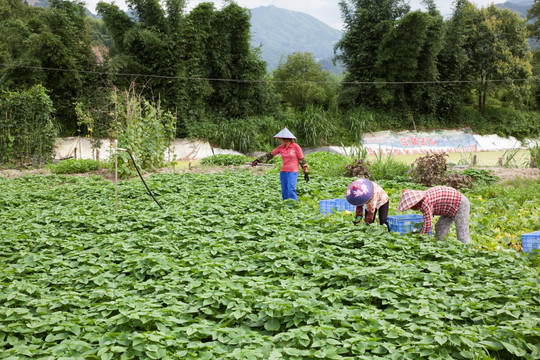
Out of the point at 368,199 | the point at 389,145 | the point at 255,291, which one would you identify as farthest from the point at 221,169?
the point at 389,145

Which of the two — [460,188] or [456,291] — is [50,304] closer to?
[456,291]

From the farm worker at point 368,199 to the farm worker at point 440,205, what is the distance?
41 cm

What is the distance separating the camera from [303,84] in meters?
33.2

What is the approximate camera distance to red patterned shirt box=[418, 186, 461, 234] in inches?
210

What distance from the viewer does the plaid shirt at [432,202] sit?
17.5 ft

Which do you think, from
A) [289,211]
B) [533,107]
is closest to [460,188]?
[289,211]

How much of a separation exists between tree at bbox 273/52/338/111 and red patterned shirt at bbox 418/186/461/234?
86.0 ft

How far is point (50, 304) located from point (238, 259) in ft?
6.39

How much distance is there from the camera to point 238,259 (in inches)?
197

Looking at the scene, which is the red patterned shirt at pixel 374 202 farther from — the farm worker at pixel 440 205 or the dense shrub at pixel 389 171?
the dense shrub at pixel 389 171

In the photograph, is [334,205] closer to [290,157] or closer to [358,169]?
[290,157]

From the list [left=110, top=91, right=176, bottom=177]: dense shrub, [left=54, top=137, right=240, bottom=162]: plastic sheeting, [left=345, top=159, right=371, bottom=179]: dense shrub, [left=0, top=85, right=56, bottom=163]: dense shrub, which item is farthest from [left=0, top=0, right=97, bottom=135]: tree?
[left=345, top=159, right=371, bottom=179]: dense shrub

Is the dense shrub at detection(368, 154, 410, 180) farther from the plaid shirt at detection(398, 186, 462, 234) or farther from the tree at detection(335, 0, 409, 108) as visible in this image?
the tree at detection(335, 0, 409, 108)

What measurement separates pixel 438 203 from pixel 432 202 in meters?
0.09
